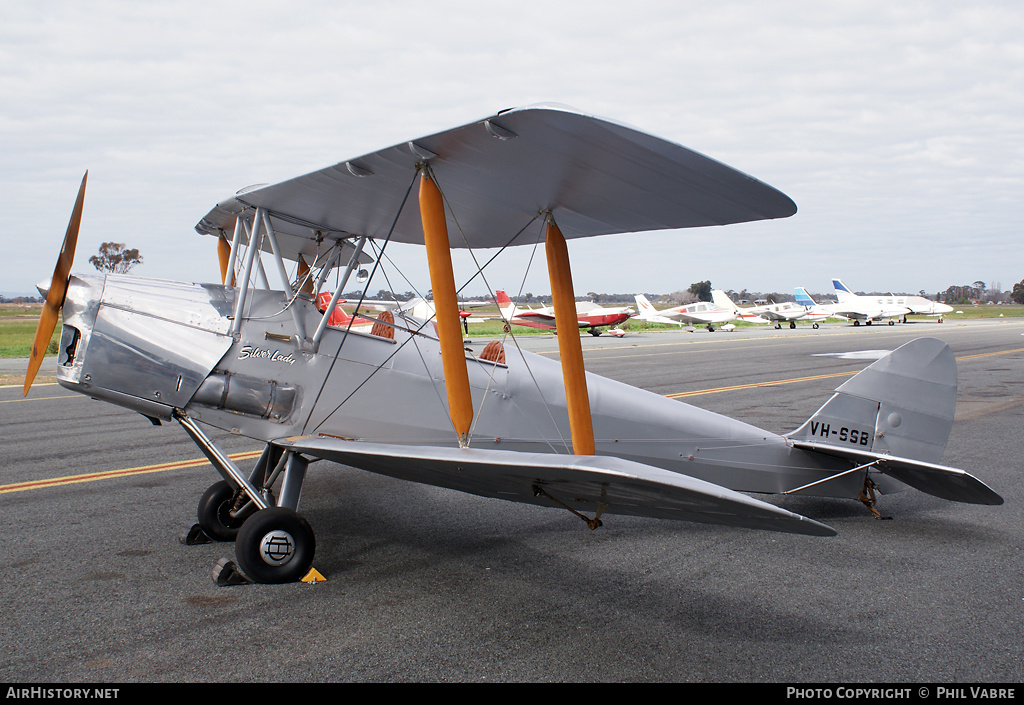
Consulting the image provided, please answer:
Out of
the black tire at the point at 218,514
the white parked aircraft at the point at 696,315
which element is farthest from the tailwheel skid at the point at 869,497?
the white parked aircraft at the point at 696,315

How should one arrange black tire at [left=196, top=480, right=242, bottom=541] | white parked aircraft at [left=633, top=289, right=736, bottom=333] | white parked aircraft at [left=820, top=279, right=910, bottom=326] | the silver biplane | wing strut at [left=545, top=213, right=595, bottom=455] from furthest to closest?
white parked aircraft at [left=820, top=279, right=910, bottom=326], white parked aircraft at [left=633, top=289, right=736, bottom=333], black tire at [left=196, top=480, right=242, bottom=541], wing strut at [left=545, top=213, right=595, bottom=455], the silver biplane

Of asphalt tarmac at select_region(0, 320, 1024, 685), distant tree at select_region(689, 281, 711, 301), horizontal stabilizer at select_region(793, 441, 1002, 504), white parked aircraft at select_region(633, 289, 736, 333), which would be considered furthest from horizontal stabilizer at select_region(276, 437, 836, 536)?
distant tree at select_region(689, 281, 711, 301)

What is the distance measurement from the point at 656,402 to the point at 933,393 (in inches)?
88.3

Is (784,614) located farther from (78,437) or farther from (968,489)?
(78,437)

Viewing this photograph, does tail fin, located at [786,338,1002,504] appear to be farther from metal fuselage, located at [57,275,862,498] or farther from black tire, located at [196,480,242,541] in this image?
black tire, located at [196,480,242,541]

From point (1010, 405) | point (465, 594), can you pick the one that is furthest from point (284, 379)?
point (1010, 405)

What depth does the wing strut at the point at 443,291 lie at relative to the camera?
4.09 m

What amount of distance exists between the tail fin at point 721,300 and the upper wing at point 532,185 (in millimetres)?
47802

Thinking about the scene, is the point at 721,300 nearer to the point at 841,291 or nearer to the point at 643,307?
the point at 643,307

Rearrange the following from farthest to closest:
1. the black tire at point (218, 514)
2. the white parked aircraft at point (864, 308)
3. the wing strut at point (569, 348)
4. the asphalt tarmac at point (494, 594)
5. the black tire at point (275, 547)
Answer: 1. the white parked aircraft at point (864, 308)
2. the black tire at point (218, 514)
3. the wing strut at point (569, 348)
4. the black tire at point (275, 547)
5. the asphalt tarmac at point (494, 594)

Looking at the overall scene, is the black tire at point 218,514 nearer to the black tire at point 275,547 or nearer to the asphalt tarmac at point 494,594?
the asphalt tarmac at point 494,594

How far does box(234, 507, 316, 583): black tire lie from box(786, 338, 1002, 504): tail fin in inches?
147

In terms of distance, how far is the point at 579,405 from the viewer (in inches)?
183

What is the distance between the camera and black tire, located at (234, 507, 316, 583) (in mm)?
4004
